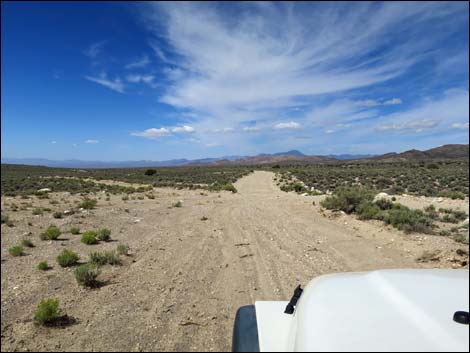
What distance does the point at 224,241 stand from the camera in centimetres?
755

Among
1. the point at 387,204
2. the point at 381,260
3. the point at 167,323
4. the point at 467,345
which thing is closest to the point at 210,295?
the point at 167,323

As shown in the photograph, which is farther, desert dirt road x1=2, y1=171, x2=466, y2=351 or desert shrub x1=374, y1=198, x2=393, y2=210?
desert shrub x1=374, y1=198, x2=393, y2=210

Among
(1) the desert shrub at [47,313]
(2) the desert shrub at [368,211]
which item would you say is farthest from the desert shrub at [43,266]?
(2) the desert shrub at [368,211]

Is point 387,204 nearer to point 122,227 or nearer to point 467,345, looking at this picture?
point 122,227

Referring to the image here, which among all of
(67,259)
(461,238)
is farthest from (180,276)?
(461,238)

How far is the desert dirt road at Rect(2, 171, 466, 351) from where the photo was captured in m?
3.45

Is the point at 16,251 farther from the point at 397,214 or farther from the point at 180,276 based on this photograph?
the point at 397,214

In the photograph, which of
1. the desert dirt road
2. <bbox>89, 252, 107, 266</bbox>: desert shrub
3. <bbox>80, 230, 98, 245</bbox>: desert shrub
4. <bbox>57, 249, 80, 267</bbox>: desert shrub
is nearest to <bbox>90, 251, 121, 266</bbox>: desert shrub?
Result: <bbox>89, 252, 107, 266</bbox>: desert shrub

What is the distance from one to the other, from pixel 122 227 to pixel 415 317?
8.44 m

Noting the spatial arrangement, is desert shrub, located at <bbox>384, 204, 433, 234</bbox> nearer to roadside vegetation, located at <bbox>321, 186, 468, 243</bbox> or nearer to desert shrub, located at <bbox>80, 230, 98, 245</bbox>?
roadside vegetation, located at <bbox>321, 186, 468, 243</bbox>

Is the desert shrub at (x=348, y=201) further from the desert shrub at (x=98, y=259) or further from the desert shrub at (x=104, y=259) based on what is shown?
the desert shrub at (x=98, y=259)

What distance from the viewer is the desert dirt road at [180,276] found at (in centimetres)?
345

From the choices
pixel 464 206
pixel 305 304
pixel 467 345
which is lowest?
pixel 464 206

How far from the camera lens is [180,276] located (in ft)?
16.9
